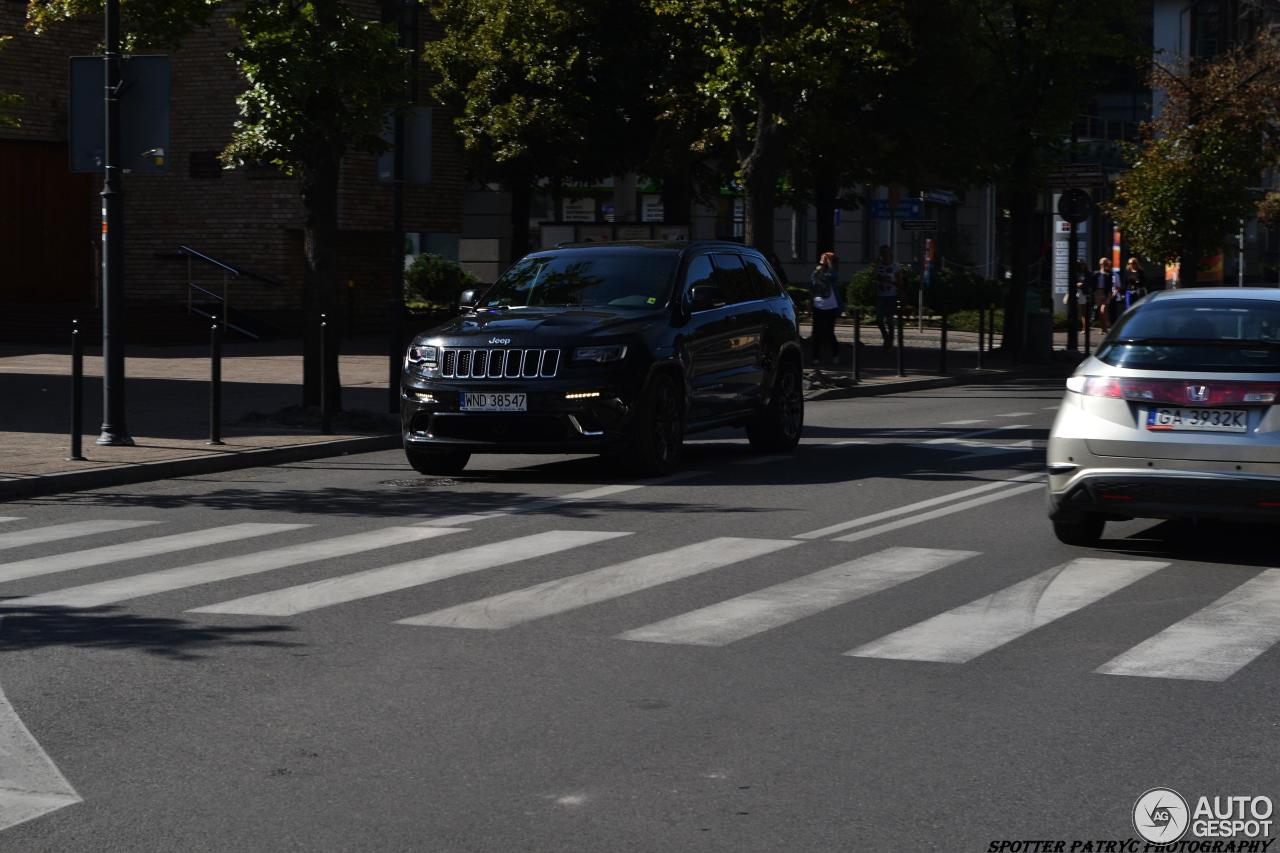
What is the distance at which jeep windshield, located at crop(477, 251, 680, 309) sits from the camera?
626 inches

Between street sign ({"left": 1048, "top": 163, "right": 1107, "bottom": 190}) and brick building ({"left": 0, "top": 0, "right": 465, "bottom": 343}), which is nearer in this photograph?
street sign ({"left": 1048, "top": 163, "right": 1107, "bottom": 190})

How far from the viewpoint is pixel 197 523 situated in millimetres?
12695

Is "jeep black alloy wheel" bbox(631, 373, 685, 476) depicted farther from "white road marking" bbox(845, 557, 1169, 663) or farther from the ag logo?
the ag logo

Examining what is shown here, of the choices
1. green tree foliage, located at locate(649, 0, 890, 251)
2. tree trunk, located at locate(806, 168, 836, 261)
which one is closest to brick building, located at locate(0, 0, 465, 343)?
tree trunk, located at locate(806, 168, 836, 261)

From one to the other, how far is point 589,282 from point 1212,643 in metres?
8.41

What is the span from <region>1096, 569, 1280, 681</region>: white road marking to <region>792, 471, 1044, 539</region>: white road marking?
2.89 m

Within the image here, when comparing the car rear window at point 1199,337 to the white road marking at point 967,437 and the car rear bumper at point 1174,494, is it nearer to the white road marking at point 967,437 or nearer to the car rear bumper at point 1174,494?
the car rear bumper at point 1174,494

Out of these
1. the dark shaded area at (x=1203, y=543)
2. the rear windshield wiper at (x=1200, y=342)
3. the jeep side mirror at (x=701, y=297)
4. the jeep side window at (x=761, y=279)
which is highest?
the jeep side window at (x=761, y=279)

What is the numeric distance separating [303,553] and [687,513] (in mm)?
2880

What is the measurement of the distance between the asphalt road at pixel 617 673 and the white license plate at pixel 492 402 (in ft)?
3.19

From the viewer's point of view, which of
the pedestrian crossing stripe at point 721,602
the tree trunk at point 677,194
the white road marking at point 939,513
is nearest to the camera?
the pedestrian crossing stripe at point 721,602

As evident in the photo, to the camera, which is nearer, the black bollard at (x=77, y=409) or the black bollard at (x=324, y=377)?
the black bollard at (x=77, y=409)

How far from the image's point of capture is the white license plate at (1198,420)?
35.1ft

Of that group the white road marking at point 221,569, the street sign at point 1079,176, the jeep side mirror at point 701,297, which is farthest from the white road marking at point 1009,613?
the street sign at point 1079,176
